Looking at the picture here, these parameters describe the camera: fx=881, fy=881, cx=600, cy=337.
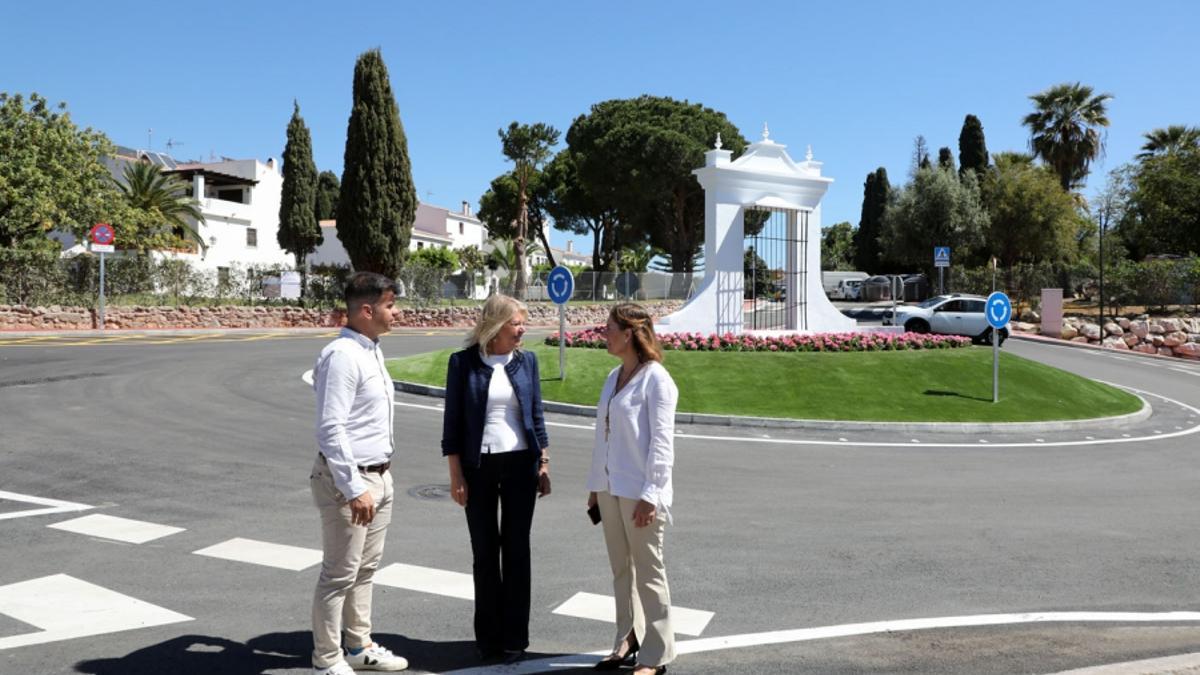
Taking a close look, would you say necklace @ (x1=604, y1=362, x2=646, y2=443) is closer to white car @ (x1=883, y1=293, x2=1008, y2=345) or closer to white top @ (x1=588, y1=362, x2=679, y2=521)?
white top @ (x1=588, y1=362, x2=679, y2=521)

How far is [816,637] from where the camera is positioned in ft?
15.5

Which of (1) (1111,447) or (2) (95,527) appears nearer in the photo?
(2) (95,527)

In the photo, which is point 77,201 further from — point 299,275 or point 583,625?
point 583,625

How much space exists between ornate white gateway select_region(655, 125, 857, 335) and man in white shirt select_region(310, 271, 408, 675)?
16.2m

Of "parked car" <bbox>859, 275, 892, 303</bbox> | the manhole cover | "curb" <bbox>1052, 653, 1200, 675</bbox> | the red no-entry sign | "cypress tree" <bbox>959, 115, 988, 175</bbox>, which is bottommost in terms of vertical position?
the manhole cover

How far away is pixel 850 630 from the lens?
15.9ft

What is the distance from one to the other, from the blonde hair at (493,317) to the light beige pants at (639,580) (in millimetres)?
975

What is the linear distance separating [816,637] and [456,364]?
2.41 m

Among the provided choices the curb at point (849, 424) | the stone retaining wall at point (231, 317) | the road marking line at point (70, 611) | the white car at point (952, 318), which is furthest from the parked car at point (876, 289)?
the road marking line at point (70, 611)

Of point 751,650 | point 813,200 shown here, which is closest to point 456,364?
point 751,650

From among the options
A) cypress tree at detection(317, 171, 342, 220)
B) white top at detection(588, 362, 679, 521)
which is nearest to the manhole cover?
white top at detection(588, 362, 679, 521)

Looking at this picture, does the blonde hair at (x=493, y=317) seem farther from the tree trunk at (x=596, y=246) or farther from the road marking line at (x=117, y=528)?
the tree trunk at (x=596, y=246)

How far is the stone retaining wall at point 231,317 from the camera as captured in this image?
30641mm

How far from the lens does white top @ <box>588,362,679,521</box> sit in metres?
4.23
